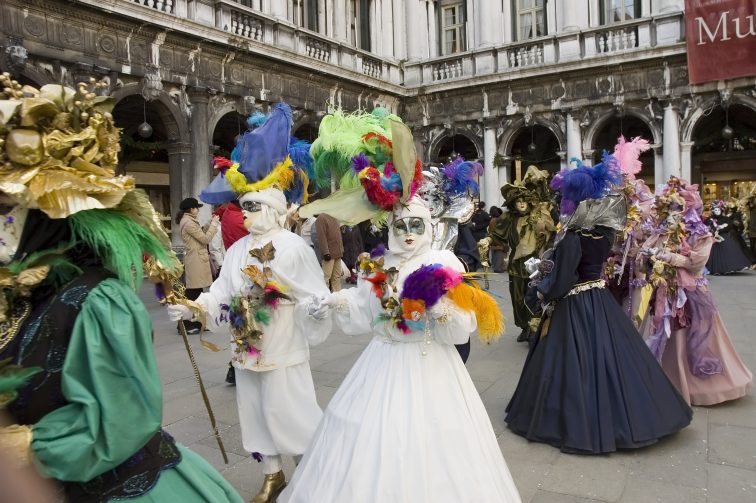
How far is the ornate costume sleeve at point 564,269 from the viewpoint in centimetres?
410

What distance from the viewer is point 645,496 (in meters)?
3.28

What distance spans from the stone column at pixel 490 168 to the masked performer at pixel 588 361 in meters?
14.5

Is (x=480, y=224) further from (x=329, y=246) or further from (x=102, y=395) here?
(x=102, y=395)

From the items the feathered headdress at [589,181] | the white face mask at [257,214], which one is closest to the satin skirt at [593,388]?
the feathered headdress at [589,181]

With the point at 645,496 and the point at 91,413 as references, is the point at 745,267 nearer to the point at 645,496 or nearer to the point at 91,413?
the point at 645,496

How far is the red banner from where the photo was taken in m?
14.5

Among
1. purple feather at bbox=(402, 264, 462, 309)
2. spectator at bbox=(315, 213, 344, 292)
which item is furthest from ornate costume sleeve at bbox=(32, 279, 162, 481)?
spectator at bbox=(315, 213, 344, 292)

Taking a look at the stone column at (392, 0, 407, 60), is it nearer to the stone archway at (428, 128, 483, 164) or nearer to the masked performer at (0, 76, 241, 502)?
the stone archway at (428, 128, 483, 164)

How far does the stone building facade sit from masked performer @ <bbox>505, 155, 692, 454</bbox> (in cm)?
624

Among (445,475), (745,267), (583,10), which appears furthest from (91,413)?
(583,10)

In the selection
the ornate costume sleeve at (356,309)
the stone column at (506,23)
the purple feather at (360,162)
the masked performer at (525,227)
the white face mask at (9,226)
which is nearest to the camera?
the white face mask at (9,226)

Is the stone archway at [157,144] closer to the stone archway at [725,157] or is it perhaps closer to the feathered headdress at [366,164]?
the feathered headdress at [366,164]

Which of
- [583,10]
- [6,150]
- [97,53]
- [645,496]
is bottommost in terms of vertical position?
[645,496]

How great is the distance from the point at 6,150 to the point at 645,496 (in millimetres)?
3507
